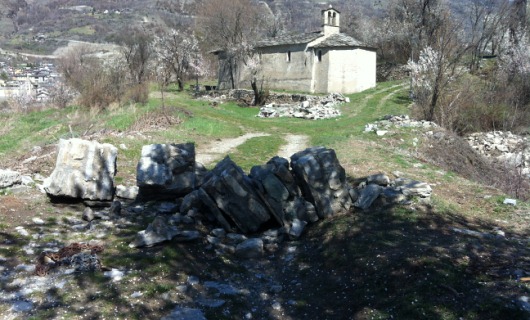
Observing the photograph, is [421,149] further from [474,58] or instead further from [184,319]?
[474,58]

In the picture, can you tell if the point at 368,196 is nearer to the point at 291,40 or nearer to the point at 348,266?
the point at 348,266

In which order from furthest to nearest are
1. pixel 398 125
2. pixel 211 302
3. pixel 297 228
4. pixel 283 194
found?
pixel 398 125, pixel 283 194, pixel 297 228, pixel 211 302

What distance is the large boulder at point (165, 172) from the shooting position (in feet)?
28.2

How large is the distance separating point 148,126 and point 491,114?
15.5 metres

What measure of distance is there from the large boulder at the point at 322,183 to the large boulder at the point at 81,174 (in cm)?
361

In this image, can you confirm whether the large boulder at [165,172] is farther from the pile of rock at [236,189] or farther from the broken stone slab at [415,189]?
the broken stone slab at [415,189]

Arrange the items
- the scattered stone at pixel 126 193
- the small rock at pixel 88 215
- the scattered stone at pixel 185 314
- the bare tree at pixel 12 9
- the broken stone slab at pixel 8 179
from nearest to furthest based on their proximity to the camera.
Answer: the scattered stone at pixel 185 314 < the small rock at pixel 88 215 < the broken stone slab at pixel 8 179 < the scattered stone at pixel 126 193 < the bare tree at pixel 12 9

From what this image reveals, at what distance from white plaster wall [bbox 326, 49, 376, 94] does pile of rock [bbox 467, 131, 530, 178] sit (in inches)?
732

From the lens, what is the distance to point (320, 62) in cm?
3791

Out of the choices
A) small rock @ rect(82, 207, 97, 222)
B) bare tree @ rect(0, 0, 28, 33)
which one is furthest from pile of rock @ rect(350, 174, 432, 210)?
bare tree @ rect(0, 0, 28, 33)

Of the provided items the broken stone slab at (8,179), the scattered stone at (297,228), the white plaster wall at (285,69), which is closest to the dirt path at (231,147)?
the broken stone slab at (8,179)

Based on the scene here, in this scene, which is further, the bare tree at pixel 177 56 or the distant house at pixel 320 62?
the bare tree at pixel 177 56

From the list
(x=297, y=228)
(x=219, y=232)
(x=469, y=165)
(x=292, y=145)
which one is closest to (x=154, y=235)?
(x=219, y=232)

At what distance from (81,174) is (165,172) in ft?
5.00
